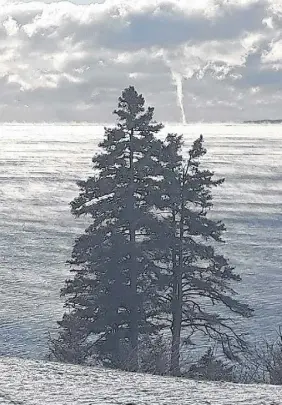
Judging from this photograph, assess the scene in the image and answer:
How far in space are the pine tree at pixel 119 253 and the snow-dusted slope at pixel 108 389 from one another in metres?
13.6

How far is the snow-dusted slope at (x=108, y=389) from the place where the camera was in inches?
241

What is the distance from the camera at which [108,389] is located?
6.63 meters

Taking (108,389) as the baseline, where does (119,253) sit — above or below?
above

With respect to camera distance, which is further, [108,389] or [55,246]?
[55,246]

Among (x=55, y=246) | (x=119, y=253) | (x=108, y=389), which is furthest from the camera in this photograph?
(x=55, y=246)

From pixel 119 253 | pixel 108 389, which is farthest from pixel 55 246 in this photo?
pixel 108 389

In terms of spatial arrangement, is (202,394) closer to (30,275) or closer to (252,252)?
(30,275)

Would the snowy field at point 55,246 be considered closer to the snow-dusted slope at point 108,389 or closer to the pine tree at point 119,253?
the snow-dusted slope at point 108,389

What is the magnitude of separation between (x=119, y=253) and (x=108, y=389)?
1511 centimetres

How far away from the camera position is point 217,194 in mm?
76500

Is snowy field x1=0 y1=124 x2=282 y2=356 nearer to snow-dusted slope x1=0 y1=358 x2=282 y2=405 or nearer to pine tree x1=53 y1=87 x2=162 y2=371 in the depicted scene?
snow-dusted slope x1=0 y1=358 x2=282 y2=405

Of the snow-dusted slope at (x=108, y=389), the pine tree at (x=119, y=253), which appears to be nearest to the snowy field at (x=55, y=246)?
the snow-dusted slope at (x=108, y=389)

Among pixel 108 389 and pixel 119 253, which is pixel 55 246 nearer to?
pixel 119 253

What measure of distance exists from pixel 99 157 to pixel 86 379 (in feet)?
51.2
